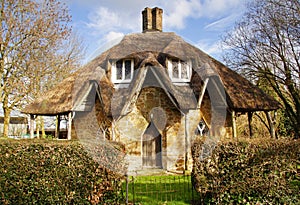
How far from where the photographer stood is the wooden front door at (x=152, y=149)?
12852mm

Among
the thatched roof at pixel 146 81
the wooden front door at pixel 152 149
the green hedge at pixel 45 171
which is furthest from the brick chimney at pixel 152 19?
the green hedge at pixel 45 171

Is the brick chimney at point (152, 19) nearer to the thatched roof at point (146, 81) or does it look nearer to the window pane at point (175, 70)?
the thatched roof at point (146, 81)

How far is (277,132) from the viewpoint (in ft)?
67.8

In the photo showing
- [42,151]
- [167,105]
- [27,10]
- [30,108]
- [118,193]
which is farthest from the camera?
[27,10]

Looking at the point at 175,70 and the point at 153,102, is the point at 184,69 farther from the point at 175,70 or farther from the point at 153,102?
the point at 153,102

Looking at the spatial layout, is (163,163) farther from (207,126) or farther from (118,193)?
(118,193)

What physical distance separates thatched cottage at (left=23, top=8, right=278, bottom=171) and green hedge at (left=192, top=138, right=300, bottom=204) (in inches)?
224

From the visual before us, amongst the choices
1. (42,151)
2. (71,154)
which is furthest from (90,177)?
(42,151)

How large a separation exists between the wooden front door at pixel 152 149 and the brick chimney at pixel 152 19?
7.44 m

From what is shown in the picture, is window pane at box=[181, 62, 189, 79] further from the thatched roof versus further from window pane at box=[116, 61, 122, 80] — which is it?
window pane at box=[116, 61, 122, 80]

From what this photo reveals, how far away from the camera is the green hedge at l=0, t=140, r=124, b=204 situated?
588 centimetres

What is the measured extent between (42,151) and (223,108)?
9541 millimetres

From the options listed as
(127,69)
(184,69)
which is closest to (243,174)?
(184,69)

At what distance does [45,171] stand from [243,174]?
173 inches
